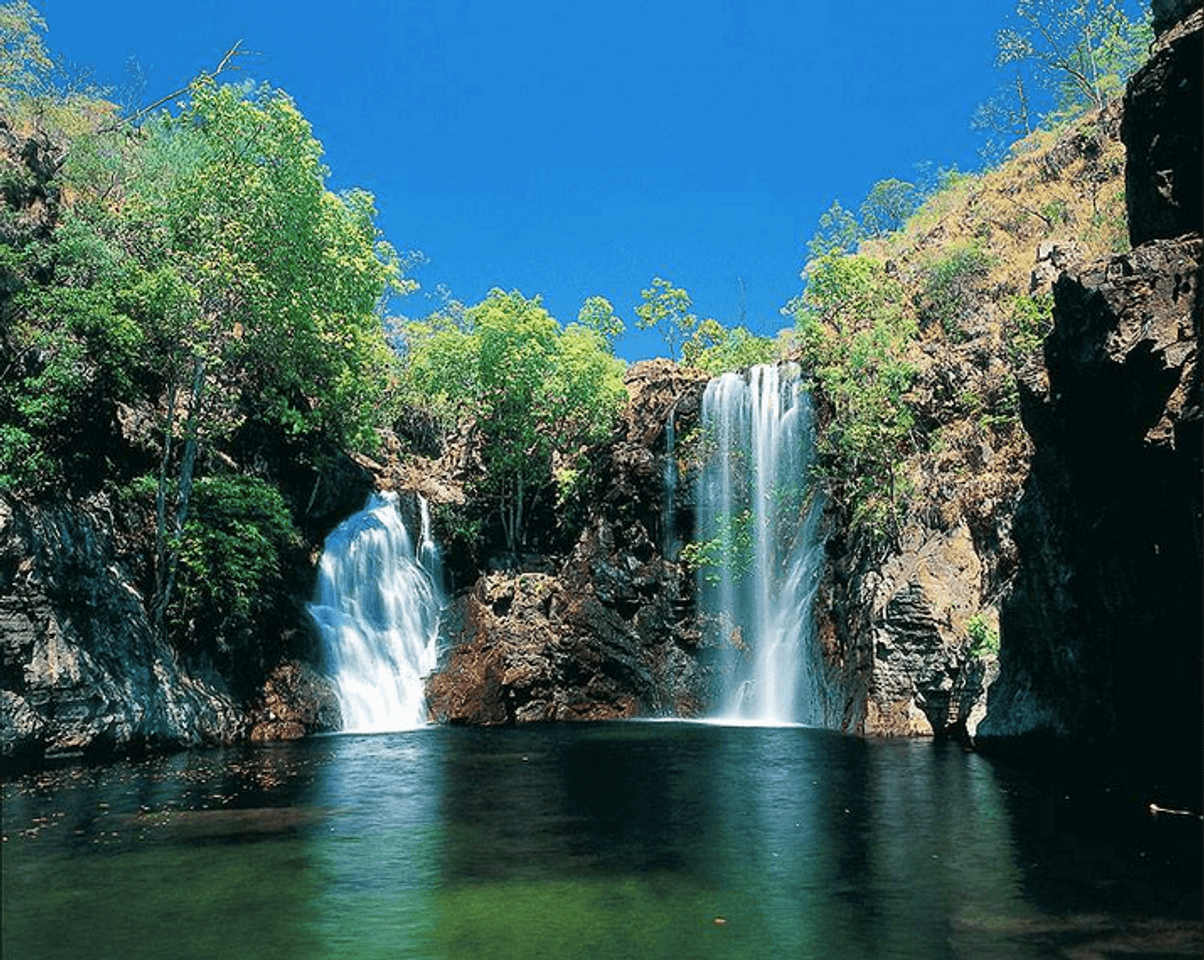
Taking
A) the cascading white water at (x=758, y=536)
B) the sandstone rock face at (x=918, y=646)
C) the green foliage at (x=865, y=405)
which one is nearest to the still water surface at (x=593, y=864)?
the sandstone rock face at (x=918, y=646)

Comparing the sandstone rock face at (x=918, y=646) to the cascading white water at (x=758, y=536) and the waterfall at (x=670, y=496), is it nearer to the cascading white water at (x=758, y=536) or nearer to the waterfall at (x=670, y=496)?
the cascading white water at (x=758, y=536)

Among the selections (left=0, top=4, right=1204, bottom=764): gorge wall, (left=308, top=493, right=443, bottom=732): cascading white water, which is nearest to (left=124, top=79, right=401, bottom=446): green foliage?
(left=0, top=4, right=1204, bottom=764): gorge wall

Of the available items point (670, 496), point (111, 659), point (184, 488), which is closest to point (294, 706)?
point (111, 659)

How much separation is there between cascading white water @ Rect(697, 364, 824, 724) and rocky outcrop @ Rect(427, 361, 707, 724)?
4.27 ft

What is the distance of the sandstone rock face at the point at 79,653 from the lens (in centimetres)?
2067

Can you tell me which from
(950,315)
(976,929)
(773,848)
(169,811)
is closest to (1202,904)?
(976,929)

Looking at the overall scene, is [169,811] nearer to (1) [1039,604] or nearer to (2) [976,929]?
(2) [976,929]

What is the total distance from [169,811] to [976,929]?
12.5 meters

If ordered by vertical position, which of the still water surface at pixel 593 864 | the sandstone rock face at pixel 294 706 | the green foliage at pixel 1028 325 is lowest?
the still water surface at pixel 593 864

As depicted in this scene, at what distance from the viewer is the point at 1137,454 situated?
569 inches

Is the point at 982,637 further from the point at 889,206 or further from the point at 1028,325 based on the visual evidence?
the point at 889,206

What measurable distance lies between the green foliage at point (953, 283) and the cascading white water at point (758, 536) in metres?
9.73

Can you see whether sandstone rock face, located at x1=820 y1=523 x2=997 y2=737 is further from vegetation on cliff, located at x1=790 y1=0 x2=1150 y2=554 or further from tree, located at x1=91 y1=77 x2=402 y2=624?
tree, located at x1=91 y1=77 x2=402 y2=624

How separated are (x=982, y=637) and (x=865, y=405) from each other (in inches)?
401
